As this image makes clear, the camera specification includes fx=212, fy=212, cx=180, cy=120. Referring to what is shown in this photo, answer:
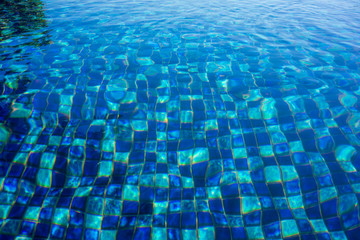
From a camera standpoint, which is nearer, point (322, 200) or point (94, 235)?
point (94, 235)

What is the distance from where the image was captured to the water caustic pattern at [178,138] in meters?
2.24

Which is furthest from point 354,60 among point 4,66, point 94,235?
point 4,66

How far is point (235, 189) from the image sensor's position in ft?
8.06

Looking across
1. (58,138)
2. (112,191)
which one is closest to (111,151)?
(112,191)

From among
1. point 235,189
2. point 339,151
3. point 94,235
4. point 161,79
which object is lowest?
point 94,235

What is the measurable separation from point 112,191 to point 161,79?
210 centimetres

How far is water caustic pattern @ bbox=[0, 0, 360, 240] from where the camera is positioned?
2.24 m

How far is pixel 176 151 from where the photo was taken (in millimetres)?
2791

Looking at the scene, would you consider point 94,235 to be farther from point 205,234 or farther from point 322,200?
point 322,200

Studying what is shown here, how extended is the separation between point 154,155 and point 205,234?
3.60 ft

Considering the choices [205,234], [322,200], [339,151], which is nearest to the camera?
[205,234]

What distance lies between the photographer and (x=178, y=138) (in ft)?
9.59

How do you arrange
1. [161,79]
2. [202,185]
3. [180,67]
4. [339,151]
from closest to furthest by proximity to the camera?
[202,185] < [339,151] < [161,79] < [180,67]

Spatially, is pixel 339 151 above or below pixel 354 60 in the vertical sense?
below
